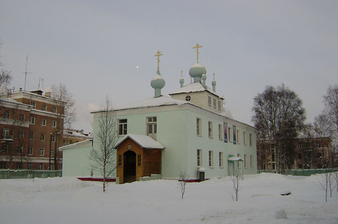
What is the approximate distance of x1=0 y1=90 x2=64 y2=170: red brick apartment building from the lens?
4519 centimetres

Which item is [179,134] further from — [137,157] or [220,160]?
[220,160]

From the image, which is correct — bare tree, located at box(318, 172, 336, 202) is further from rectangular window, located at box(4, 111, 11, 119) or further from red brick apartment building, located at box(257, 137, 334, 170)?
rectangular window, located at box(4, 111, 11, 119)

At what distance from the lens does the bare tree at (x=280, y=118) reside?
3653 centimetres

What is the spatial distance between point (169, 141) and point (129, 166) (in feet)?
11.9

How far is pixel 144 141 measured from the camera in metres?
23.5

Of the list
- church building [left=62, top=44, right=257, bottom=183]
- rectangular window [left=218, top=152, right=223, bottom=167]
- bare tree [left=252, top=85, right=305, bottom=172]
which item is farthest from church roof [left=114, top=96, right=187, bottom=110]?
bare tree [left=252, top=85, right=305, bottom=172]

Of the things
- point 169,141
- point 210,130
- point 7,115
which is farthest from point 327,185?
point 7,115

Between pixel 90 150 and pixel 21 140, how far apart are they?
24.9 meters

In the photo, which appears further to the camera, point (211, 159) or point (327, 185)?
point (211, 159)

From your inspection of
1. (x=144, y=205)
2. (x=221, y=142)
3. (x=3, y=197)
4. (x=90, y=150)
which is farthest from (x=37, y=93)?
(x=144, y=205)

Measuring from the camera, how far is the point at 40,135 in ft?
173

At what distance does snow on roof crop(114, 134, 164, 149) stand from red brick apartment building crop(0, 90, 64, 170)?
20.9 metres

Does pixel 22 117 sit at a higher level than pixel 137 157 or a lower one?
higher

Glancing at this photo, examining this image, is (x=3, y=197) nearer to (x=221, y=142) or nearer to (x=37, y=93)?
(x=221, y=142)
